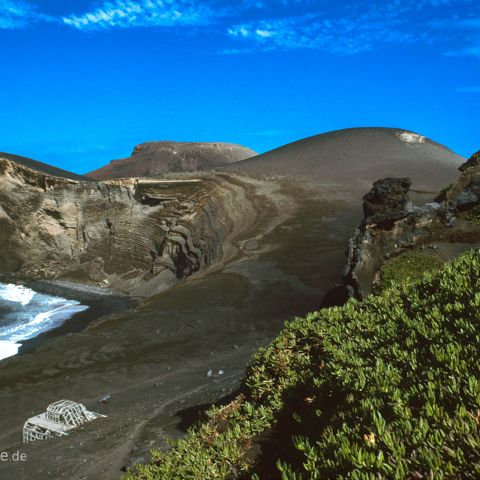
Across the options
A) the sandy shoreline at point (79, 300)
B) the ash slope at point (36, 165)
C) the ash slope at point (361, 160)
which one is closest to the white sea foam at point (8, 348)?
the sandy shoreline at point (79, 300)

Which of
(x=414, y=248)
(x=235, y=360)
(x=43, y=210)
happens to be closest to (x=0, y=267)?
(x=43, y=210)

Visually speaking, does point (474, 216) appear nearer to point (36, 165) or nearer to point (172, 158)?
point (36, 165)

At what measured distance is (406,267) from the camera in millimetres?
16047

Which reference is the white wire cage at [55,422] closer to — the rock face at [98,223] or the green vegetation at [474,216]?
the green vegetation at [474,216]

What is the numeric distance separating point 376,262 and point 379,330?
13.4 m

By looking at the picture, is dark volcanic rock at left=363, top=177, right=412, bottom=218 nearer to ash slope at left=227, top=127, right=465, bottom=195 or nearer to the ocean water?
the ocean water

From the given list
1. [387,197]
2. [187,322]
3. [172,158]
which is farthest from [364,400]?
[172,158]

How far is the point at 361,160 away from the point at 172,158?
85.9m

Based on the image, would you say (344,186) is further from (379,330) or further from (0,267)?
(379,330)

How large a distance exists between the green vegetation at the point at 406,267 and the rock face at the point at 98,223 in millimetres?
26693

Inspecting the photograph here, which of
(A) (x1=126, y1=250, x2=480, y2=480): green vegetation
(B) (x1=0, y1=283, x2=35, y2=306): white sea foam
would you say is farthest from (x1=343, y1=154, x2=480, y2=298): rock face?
(B) (x1=0, y1=283, x2=35, y2=306): white sea foam

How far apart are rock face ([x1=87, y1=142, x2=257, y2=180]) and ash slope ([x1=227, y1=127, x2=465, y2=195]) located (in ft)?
220

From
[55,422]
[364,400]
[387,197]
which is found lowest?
[55,422]

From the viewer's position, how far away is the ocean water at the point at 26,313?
27156 millimetres
